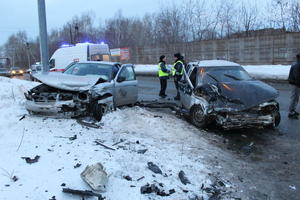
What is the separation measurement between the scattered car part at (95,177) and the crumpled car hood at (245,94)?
3.76 meters

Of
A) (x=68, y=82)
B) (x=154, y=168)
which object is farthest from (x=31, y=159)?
(x=68, y=82)

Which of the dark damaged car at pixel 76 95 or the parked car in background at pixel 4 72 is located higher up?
the parked car in background at pixel 4 72

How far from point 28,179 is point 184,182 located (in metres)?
2.10

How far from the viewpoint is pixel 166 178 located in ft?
12.9

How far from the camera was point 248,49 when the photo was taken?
78.2ft

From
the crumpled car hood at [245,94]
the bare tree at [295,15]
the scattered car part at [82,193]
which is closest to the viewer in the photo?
the scattered car part at [82,193]

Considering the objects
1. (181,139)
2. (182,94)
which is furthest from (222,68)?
Result: (181,139)

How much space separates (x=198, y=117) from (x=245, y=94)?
1.32m

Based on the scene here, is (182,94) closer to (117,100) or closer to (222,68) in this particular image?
(222,68)

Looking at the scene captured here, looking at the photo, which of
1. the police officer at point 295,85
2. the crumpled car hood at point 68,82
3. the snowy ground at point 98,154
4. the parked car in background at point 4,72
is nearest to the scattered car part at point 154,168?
the snowy ground at point 98,154

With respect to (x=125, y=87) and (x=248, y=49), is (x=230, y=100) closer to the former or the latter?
(x=125, y=87)

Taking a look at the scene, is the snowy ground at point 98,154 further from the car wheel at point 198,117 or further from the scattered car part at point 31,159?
the car wheel at point 198,117

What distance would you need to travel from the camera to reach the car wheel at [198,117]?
6.82 m

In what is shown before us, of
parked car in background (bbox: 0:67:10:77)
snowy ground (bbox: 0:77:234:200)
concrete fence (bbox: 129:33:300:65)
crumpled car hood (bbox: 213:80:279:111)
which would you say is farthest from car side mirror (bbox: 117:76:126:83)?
parked car in background (bbox: 0:67:10:77)
